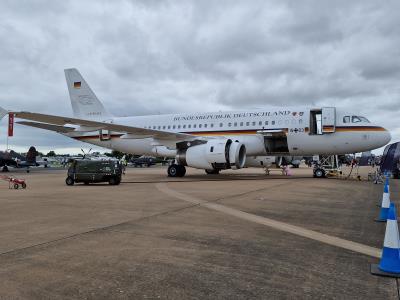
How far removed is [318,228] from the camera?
6320 mm

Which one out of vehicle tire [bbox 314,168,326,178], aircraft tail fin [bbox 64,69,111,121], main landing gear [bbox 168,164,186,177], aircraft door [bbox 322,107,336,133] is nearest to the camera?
aircraft door [bbox 322,107,336,133]

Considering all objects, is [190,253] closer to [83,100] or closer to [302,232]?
[302,232]

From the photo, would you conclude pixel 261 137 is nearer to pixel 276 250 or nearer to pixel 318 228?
pixel 318 228

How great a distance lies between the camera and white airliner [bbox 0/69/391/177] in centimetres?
1834

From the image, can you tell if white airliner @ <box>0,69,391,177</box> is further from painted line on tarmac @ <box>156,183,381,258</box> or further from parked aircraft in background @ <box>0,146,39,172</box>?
parked aircraft in background @ <box>0,146,39,172</box>

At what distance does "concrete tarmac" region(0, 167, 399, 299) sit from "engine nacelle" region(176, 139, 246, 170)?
9850mm

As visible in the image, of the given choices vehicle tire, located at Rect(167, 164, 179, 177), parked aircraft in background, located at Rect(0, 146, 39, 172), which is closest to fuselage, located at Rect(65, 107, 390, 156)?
vehicle tire, located at Rect(167, 164, 179, 177)

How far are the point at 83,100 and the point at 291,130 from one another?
48.9 ft

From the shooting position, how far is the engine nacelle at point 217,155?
18.3 meters

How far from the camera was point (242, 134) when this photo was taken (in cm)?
2016

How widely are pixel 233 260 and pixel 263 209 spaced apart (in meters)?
4.25

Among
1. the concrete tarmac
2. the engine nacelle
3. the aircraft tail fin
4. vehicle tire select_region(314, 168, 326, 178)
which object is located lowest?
the concrete tarmac

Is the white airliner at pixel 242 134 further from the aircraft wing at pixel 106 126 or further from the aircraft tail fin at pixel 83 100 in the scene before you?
the aircraft tail fin at pixel 83 100

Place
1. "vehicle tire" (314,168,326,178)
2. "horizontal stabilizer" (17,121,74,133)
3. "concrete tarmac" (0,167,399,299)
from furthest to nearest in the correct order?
1. "vehicle tire" (314,168,326,178)
2. "horizontal stabilizer" (17,121,74,133)
3. "concrete tarmac" (0,167,399,299)
